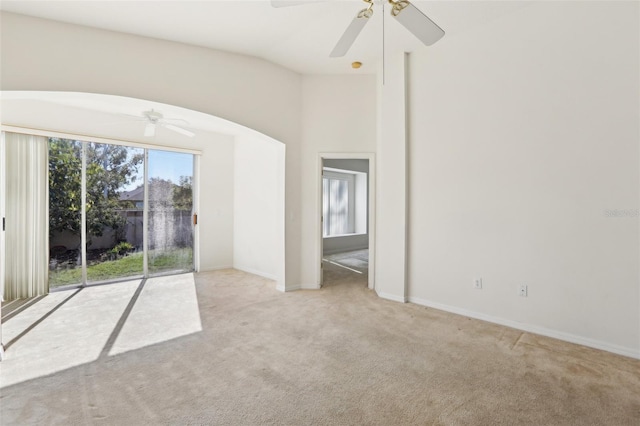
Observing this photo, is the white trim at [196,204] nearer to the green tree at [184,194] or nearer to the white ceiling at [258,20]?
the green tree at [184,194]

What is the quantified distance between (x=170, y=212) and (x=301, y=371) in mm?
4355

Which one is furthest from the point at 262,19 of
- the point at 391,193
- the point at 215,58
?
the point at 391,193

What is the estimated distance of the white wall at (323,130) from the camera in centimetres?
444

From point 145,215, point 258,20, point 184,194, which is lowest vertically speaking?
point 145,215

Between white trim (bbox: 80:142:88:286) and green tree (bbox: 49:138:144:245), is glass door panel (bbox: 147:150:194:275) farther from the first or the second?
white trim (bbox: 80:142:88:286)

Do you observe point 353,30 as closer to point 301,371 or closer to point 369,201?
point 369,201

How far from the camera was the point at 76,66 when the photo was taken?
2.94m

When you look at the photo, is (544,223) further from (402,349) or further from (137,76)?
(137,76)

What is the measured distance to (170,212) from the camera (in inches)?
218

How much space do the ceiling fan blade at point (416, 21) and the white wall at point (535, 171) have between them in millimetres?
1491

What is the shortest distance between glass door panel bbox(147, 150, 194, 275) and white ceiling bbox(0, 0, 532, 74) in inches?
101

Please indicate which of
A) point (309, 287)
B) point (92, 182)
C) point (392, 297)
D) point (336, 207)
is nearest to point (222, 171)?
point (92, 182)

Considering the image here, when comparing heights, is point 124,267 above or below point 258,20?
below

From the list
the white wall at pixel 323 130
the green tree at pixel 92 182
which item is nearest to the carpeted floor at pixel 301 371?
the white wall at pixel 323 130
